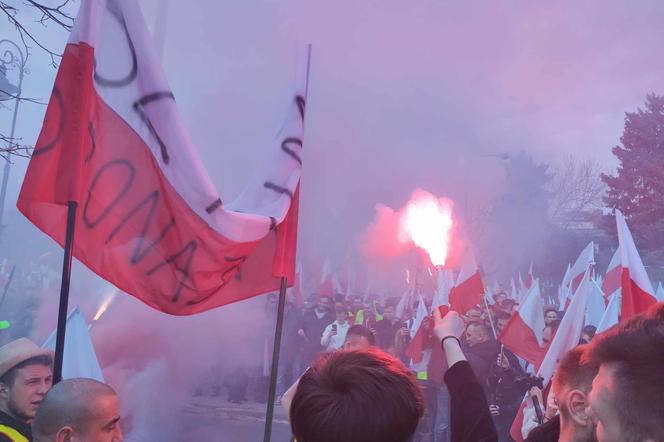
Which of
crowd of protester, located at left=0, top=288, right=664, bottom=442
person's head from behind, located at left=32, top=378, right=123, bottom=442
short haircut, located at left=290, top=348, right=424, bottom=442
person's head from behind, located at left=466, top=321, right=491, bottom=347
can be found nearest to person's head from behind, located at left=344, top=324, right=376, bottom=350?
person's head from behind, located at left=466, top=321, right=491, bottom=347

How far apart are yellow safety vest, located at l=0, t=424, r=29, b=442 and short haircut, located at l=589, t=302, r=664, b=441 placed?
2160 mm

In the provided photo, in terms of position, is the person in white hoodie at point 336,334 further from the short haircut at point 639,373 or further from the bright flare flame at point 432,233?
the short haircut at point 639,373

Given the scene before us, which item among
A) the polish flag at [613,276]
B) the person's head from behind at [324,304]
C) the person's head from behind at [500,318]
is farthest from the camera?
the person's head from behind at [324,304]

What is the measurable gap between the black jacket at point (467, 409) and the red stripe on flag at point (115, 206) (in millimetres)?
1136

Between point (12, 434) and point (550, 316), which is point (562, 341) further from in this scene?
point (550, 316)

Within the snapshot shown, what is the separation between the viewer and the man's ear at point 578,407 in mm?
1541

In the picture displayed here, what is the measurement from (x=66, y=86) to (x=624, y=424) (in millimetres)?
2042

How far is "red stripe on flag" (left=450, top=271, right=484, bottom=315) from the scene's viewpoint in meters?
5.91

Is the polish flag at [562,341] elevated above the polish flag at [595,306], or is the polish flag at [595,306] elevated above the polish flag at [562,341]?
the polish flag at [595,306]

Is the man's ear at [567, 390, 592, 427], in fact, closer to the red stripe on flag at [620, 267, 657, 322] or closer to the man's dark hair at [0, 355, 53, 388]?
the red stripe on flag at [620, 267, 657, 322]

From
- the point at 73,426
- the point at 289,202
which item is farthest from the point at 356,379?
the point at 289,202

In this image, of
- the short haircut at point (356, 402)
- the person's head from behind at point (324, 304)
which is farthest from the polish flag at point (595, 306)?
the short haircut at point (356, 402)

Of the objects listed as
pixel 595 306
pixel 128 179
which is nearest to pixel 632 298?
pixel 128 179

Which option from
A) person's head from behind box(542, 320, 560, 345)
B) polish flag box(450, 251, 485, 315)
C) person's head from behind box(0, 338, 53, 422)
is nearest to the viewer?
person's head from behind box(0, 338, 53, 422)
